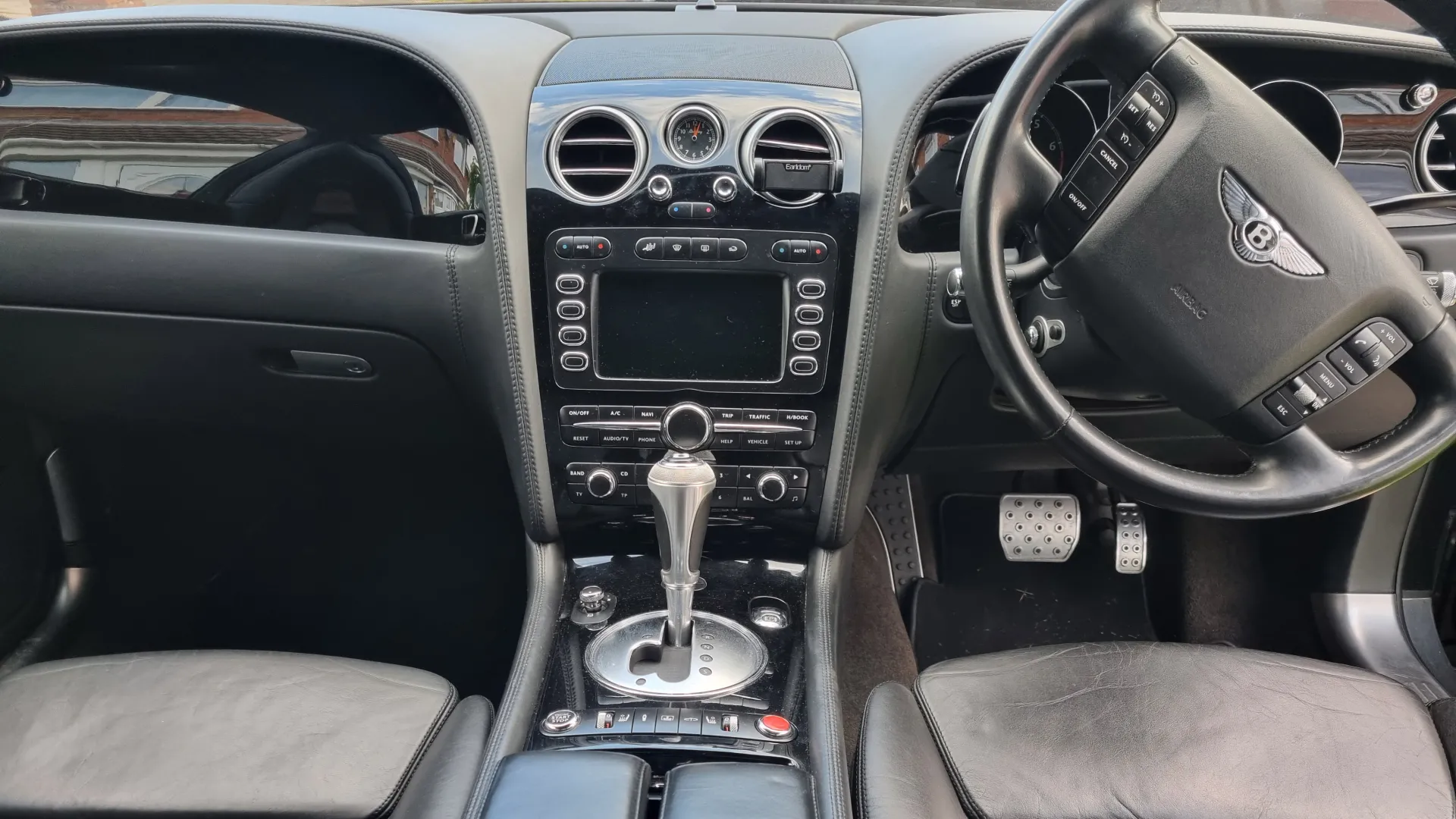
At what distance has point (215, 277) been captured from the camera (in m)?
1.41

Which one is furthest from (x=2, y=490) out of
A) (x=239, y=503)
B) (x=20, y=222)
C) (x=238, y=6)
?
(x=238, y=6)

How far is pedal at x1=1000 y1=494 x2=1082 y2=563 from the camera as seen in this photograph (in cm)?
190

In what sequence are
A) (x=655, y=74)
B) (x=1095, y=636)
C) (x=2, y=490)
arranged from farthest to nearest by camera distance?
(x=1095, y=636)
(x=2, y=490)
(x=655, y=74)

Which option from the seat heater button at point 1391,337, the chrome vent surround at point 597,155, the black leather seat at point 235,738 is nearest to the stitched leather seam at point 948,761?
the black leather seat at point 235,738

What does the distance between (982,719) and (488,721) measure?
0.57 m

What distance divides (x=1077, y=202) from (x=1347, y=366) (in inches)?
12.0

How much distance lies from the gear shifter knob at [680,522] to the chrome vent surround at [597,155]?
1.10ft

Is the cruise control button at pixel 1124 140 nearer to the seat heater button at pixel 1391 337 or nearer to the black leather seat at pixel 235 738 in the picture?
the seat heater button at pixel 1391 337

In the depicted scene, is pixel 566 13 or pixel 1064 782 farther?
pixel 566 13

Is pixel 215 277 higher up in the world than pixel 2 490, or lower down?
higher up

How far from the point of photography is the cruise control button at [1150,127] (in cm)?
97

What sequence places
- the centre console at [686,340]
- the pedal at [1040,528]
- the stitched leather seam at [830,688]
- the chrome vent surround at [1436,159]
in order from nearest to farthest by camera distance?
the stitched leather seam at [830,688] < the centre console at [686,340] < the chrome vent surround at [1436,159] < the pedal at [1040,528]

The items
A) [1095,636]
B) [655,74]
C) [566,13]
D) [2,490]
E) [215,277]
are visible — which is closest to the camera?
[655,74]

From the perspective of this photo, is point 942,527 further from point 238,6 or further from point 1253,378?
point 238,6
